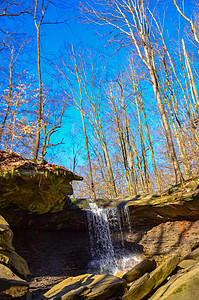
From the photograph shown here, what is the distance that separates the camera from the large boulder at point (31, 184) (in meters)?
7.24

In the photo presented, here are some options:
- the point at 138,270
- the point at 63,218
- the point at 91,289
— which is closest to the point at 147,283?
the point at 91,289

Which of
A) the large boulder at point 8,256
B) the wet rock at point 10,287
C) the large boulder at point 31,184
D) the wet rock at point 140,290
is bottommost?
the wet rock at point 140,290

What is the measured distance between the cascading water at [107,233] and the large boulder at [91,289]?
4131mm

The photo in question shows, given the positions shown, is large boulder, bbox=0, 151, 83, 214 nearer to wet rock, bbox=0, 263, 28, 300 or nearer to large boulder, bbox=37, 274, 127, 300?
large boulder, bbox=37, 274, 127, 300

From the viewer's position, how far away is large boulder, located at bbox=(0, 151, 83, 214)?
7238 millimetres

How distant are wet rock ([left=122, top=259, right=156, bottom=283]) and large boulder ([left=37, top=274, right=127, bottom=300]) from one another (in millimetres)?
840

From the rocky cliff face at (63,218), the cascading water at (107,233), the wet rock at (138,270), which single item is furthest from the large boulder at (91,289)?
the cascading water at (107,233)

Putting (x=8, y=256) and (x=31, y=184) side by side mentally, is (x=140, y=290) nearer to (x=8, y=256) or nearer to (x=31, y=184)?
(x=8, y=256)

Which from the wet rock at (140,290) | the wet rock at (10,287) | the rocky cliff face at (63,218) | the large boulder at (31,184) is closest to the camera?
the wet rock at (10,287)

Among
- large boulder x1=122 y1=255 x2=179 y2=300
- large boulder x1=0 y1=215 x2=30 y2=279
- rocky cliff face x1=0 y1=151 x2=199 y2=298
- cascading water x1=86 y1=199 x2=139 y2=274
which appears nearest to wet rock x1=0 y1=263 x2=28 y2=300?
large boulder x1=0 y1=215 x2=30 y2=279

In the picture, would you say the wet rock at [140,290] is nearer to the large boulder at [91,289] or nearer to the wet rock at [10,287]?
the large boulder at [91,289]

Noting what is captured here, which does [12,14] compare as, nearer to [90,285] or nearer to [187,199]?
[90,285]

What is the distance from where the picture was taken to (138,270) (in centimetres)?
653

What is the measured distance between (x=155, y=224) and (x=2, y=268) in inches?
320
